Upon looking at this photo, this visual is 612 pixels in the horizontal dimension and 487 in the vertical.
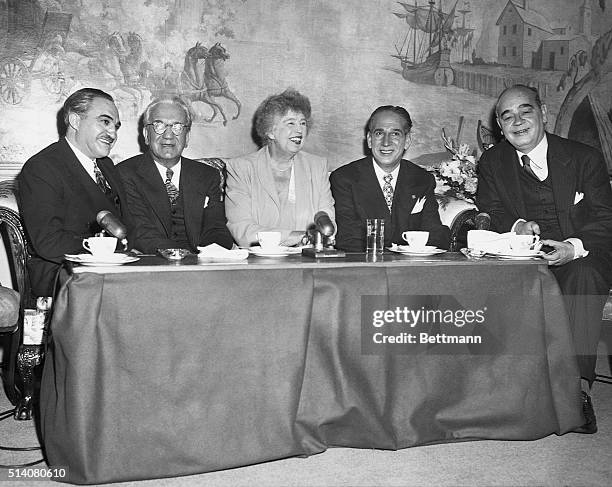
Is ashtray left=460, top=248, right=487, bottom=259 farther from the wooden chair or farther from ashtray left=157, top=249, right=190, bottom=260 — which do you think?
the wooden chair

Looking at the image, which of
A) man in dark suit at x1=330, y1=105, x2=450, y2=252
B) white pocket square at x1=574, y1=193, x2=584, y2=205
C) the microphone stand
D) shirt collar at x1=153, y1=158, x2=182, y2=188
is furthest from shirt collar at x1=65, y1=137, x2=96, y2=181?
white pocket square at x1=574, y1=193, x2=584, y2=205

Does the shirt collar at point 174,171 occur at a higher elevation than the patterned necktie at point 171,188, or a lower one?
higher

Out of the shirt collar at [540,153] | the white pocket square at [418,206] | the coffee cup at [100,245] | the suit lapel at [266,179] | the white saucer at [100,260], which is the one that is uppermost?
the shirt collar at [540,153]

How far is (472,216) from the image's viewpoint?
4.27m

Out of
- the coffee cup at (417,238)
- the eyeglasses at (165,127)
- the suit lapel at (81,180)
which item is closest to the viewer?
the coffee cup at (417,238)

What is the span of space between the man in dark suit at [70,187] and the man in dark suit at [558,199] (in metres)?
2.20

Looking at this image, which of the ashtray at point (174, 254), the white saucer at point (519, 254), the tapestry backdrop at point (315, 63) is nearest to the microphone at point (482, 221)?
the white saucer at point (519, 254)

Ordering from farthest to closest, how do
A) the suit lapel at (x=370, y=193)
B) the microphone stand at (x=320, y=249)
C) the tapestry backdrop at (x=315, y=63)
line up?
the tapestry backdrop at (x=315, y=63), the suit lapel at (x=370, y=193), the microphone stand at (x=320, y=249)

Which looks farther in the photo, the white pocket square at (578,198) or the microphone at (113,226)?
the white pocket square at (578,198)

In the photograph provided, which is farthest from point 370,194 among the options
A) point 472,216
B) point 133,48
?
point 133,48

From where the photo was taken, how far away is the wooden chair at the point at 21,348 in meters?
3.45

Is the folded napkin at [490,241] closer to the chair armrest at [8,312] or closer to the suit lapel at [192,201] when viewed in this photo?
the suit lapel at [192,201]

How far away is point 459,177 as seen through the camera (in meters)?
4.80

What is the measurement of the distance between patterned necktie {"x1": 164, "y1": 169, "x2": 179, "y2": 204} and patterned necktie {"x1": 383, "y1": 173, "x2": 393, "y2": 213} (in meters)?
1.27
